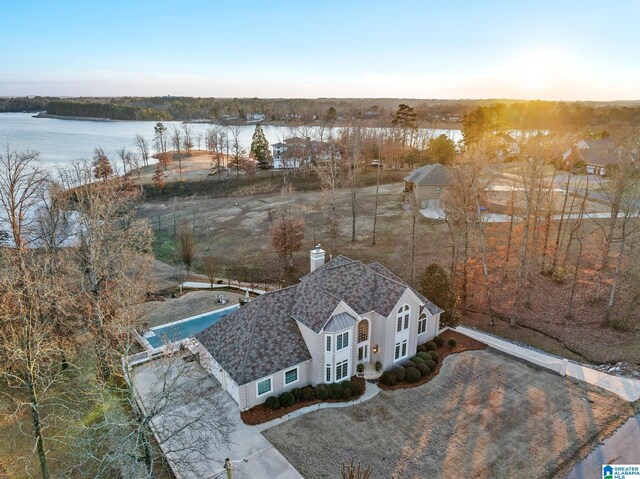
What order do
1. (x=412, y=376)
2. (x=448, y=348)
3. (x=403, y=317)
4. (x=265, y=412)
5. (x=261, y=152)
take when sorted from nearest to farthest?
(x=265, y=412) < (x=412, y=376) < (x=403, y=317) < (x=448, y=348) < (x=261, y=152)

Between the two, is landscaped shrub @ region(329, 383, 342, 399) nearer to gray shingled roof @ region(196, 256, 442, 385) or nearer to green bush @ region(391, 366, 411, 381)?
gray shingled roof @ region(196, 256, 442, 385)

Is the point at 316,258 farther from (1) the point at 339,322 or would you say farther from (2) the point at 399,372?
(2) the point at 399,372

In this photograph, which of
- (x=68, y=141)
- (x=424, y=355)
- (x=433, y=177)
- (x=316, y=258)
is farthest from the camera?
(x=68, y=141)

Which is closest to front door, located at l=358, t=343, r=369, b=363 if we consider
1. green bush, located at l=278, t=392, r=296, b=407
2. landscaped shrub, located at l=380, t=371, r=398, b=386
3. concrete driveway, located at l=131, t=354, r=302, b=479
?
landscaped shrub, located at l=380, t=371, r=398, b=386

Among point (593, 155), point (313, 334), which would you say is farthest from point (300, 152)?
point (313, 334)

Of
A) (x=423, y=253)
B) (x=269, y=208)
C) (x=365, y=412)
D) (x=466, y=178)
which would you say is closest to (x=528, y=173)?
(x=466, y=178)

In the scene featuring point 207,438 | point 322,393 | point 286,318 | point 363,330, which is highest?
point 286,318
